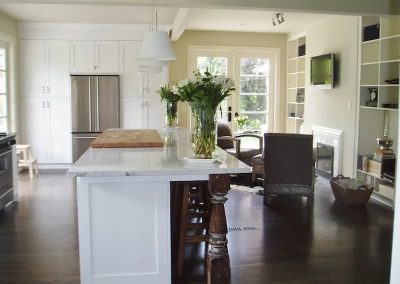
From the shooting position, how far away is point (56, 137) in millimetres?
7926

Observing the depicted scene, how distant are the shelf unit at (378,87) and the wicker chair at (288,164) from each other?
3.38 feet

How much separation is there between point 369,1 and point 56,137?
5.56 meters

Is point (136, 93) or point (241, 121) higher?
point (136, 93)

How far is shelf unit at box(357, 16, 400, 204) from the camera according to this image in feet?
18.3

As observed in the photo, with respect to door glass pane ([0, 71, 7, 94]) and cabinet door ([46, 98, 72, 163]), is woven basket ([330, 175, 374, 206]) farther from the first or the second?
door glass pane ([0, 71, 7, 94])

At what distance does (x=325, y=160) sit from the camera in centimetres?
732

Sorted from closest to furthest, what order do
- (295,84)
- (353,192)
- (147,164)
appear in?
(147,164) → (353,192) → (295,84)

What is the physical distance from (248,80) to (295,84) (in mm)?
1019

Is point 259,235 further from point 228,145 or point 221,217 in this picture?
point 228,145

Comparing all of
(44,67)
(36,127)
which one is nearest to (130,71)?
(44,67)

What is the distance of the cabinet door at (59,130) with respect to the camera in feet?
25.9

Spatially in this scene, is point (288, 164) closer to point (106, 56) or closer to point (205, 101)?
point (205, 101)

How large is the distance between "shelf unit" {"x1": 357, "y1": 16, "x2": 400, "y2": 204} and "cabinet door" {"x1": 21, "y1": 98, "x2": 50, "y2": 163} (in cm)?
531

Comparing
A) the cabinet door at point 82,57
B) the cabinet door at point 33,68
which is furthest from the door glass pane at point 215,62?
the cabinet door at point 33,68
